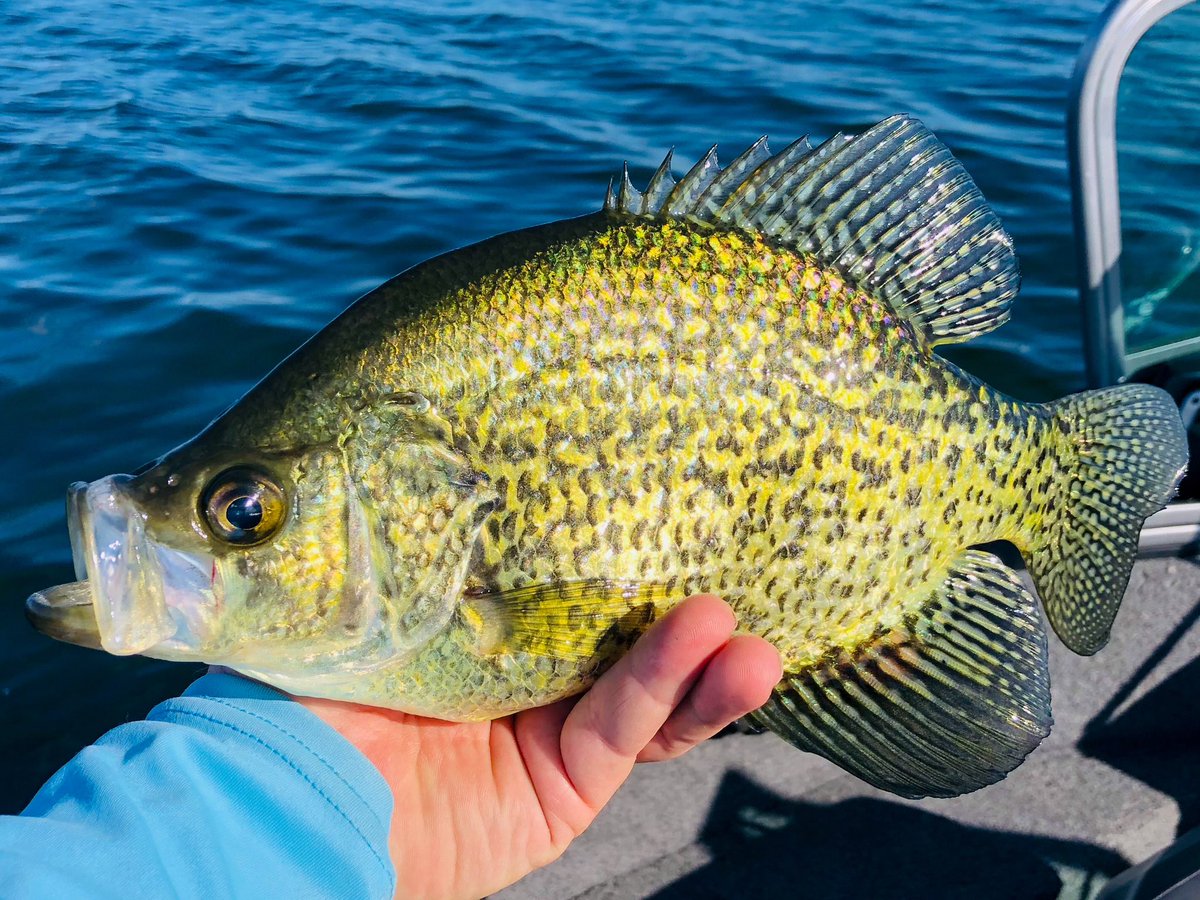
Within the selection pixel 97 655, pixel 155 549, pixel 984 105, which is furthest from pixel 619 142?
pixel 155 549

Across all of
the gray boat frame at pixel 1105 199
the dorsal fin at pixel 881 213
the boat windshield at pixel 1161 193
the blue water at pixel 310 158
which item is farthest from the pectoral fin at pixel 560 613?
the blue water at pixel 310 158

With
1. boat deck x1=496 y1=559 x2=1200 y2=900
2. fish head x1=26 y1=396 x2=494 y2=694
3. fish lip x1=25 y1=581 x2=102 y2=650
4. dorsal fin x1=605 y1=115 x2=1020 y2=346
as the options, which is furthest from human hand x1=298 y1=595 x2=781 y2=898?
boat deck x1=496 y1=559 x2=1200 y2=900

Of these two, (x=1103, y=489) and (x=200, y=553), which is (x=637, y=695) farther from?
(x=1103, y=489)

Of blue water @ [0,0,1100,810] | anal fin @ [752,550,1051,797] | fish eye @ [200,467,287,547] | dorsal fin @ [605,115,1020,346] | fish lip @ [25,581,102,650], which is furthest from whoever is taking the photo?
blue water @ [0,0,1100,810]

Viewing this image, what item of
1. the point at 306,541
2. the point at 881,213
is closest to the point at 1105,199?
the point at 881,213

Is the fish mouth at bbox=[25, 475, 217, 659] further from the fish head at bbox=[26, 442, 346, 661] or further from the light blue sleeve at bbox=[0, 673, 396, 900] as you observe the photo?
the light blue sleeve at bbox=[0, 673, 396, 900]

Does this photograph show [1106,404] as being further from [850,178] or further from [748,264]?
[748,264]
